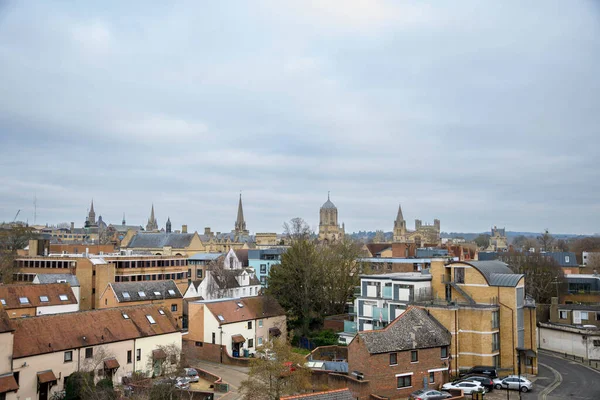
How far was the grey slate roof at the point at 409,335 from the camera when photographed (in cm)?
3719

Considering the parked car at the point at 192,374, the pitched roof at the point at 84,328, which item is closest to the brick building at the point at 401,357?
the parked car at the point at 192,374

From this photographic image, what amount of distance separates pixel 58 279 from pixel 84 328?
2320cm

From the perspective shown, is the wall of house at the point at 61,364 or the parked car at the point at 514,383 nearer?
the wall of house at the point at 61,364

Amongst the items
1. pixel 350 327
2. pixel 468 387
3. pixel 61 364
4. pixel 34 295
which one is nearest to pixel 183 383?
pixel 61 364

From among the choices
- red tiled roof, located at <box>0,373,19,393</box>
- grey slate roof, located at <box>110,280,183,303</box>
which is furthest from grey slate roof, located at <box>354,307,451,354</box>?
grey slate roof, located at <box>110,280,183,303</box>

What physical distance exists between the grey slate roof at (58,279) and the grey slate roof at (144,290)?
7072mm

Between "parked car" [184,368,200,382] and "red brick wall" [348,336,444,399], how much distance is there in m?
12.1

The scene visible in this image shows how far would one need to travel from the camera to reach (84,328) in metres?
38.7

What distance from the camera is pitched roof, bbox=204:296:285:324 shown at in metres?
50.1

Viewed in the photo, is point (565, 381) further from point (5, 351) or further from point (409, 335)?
point (5, 351)

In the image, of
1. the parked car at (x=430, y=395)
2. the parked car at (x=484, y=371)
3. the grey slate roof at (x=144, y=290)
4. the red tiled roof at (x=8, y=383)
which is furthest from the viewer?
the grey slate roof at (x=144, y=290)

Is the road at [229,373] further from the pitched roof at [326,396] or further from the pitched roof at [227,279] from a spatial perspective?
the pitched roof at [227,279]

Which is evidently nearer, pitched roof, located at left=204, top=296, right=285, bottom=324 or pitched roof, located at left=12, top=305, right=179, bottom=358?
pitched roof, located at left=12, top=305, right=179, bottom=358

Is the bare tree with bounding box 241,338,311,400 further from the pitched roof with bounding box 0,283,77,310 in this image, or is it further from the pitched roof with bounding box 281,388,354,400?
the pitched roof with bounding box 0,283,77,310
